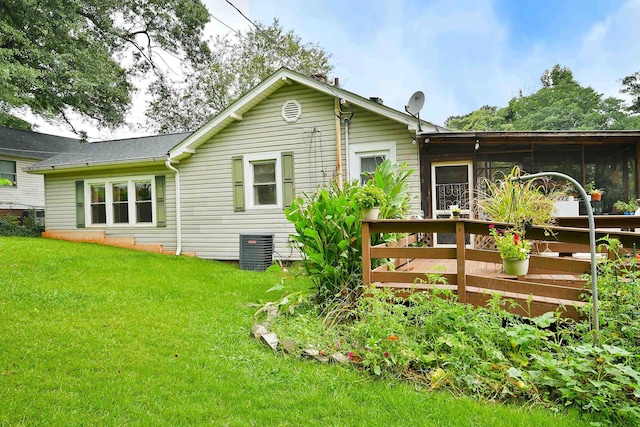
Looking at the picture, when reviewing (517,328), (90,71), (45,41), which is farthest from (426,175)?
(45,41)

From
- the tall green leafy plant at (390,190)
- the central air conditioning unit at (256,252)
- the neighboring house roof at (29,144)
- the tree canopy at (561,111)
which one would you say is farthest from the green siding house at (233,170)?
the tree canopy at (561,111)

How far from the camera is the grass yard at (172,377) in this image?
2.24 m

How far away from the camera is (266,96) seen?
8492 millimetres

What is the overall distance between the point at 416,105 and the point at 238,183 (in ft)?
14.2

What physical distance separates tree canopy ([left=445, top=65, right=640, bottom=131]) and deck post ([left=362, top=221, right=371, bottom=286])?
2555cm

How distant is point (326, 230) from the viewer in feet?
14.1

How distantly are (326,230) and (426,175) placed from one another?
12.8ft

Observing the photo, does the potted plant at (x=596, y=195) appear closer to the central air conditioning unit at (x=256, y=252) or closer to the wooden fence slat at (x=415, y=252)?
the wooden fence slat at (x=415, y=252)

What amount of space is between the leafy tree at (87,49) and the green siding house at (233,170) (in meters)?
3.99

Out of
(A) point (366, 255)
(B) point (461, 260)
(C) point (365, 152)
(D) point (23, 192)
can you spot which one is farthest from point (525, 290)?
(D) point (23, 192)

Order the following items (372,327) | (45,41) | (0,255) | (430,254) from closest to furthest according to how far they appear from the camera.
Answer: (372,327), (430,254), (0,255), (45,41)

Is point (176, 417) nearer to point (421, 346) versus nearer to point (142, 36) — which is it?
point (421, 346)

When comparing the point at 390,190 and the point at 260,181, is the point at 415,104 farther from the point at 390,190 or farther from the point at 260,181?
the point at 260,181

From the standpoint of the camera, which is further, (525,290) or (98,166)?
(98,166)
